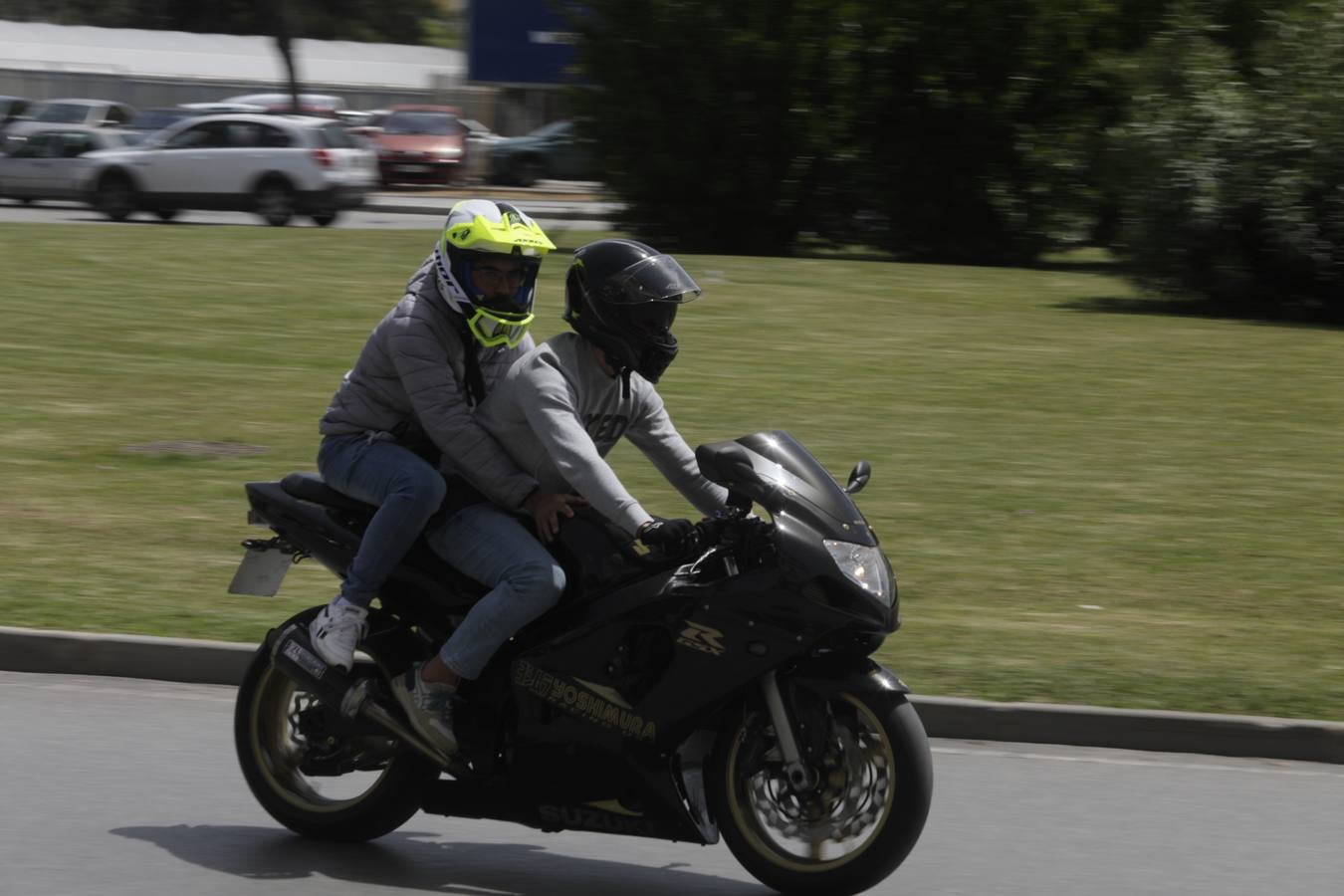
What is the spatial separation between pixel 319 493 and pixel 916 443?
720 centimetres

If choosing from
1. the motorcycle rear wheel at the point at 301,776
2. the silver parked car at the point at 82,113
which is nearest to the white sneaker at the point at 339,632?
the motorcycle rear wheel at the point at 301,776

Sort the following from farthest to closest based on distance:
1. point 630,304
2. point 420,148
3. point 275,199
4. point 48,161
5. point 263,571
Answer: point 420,148 → point 48,161 → point 275,199 → point 263,571 → point 630,304

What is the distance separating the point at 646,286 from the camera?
5094 millimetres

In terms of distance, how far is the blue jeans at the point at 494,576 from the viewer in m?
5.08

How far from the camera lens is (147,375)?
1445 centimetres

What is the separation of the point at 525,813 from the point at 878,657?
2692 mm

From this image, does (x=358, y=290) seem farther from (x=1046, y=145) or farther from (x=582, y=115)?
(x=1046, y=145)

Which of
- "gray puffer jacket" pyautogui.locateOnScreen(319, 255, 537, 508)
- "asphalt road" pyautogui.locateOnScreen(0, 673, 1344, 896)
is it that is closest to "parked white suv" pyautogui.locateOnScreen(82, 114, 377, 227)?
"asphalt road" pyautogui.locateOnScreen(0, 673, 1344, 896)

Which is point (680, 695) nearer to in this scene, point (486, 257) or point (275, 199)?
point (486, 257)

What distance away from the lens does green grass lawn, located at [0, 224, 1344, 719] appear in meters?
7.94

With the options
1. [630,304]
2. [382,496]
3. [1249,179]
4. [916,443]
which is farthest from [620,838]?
[1249,179]

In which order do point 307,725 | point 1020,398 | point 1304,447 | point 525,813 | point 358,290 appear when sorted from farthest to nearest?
point 358,290, point 1020,398, point 1304,447, point 307,725, point 525,813

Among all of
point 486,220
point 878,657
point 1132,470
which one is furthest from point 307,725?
point 1132,470

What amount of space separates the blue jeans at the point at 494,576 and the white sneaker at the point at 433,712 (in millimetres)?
100
